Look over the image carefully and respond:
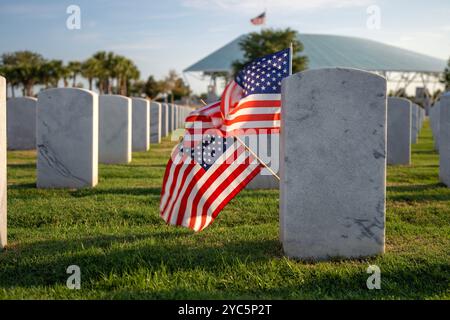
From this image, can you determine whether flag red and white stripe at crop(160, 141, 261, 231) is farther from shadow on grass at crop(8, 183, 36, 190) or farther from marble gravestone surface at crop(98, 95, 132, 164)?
marble gravestone surface at crop(98, 95, 132, 164)

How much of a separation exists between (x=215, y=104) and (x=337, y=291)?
2460mm

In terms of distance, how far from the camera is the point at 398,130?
1302 cm

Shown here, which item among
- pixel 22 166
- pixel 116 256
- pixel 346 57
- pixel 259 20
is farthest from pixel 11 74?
pixel 116 256

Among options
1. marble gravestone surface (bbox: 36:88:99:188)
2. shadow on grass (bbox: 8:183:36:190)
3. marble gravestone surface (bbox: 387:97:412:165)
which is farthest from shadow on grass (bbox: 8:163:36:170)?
marble gravestone surface (bbox: 387:97:412:165)

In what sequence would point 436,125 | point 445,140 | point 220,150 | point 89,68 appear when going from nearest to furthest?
point 220,150 < point 445,140 < point 436,125 < point 89,68

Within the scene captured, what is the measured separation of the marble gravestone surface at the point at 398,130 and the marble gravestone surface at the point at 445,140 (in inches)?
117

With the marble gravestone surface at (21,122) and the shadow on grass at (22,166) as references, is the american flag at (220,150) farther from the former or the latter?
the marble gravestone surface at (21,122)

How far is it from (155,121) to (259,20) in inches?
1176

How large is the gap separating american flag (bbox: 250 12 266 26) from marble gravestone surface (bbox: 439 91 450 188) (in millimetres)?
38749

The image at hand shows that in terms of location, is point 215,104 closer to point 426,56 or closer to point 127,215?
point 127,215

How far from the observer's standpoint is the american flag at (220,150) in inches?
221

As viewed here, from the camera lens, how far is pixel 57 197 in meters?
Result: 8.60

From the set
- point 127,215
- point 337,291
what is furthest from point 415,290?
point 127,215

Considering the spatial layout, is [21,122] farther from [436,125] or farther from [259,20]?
[259,20]
